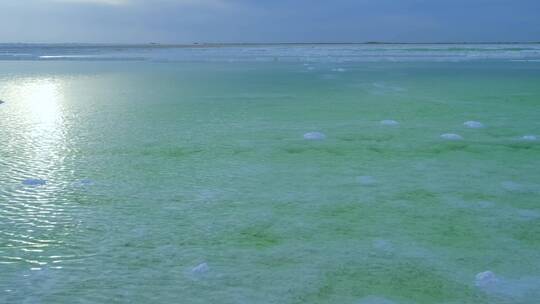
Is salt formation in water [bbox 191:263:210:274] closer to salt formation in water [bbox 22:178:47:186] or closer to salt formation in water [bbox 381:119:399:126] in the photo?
salt formation in water [bbox 22:178:47:186]

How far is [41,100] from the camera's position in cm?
1023

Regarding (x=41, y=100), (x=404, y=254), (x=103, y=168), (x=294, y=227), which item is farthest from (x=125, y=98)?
(x=404, y=254)

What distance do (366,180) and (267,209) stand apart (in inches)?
45.9

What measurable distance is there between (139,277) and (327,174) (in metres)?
2.45

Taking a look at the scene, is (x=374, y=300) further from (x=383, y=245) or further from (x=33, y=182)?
(x=33, y=182)

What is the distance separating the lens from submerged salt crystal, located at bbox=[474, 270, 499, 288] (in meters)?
2.71

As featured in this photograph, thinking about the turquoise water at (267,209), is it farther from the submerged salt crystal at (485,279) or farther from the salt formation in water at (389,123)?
the salt formation in water at (389,123)

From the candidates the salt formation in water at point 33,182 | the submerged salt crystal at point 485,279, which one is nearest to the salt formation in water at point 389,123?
the salt formation in water at point 33,182

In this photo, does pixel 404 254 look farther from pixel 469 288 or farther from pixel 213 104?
pixel 213 104

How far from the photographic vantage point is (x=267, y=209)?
12.8 ft

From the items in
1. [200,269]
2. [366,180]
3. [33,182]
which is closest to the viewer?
[200,269]

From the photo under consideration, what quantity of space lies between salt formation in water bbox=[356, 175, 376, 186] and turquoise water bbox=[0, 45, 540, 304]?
0.02 m

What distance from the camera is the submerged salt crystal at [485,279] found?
2.71 metres

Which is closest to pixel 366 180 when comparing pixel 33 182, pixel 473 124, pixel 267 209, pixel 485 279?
pixel 267 209
